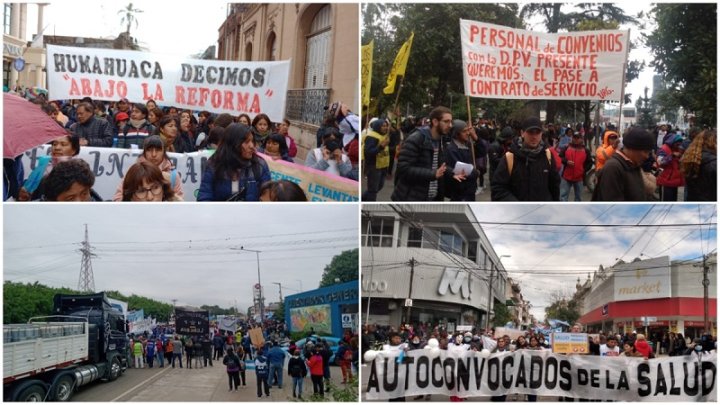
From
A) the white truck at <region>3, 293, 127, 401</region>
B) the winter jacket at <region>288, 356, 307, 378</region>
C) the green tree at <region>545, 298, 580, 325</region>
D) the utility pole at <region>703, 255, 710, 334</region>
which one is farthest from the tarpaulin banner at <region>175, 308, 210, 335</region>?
the utility pole at <region>703, 255, 710, 334</region>

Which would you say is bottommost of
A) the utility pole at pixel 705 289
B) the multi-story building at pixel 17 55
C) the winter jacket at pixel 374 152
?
the utility pole at pixel 705 289

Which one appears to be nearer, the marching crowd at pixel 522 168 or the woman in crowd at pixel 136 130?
the marching crowd at pixel 522 168

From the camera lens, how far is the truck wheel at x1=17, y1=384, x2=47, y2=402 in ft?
23.7

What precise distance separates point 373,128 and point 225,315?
3380 mm

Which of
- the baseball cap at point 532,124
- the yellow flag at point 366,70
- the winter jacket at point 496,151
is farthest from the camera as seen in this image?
the winter jacket at point 496,151

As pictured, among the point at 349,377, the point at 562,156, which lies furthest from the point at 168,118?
the point at 562,156

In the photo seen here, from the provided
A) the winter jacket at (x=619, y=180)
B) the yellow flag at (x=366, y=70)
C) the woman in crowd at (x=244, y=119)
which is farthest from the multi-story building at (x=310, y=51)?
the winter jacket at (x=619, y=180)

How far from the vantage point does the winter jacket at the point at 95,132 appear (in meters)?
8.15

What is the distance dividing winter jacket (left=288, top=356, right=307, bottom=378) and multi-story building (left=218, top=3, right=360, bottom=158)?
180 inches

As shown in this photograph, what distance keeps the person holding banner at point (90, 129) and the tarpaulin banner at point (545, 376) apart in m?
4.17

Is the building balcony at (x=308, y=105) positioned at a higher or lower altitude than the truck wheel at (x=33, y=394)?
higher

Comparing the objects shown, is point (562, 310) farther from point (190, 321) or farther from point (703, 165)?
point (190, 321)

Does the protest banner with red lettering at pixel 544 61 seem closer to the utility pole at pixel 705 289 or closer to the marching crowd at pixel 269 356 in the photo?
the utility pole at pixel 705 289

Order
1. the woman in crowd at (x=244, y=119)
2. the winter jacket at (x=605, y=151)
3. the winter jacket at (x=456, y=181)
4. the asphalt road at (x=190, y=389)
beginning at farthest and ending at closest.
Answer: the winter jacket at (x=605, y=151), the woman in crowd at (x=244, y=119), the asphalt road at (x=190, y=389), the winter jacket at (x=456, y=181)
